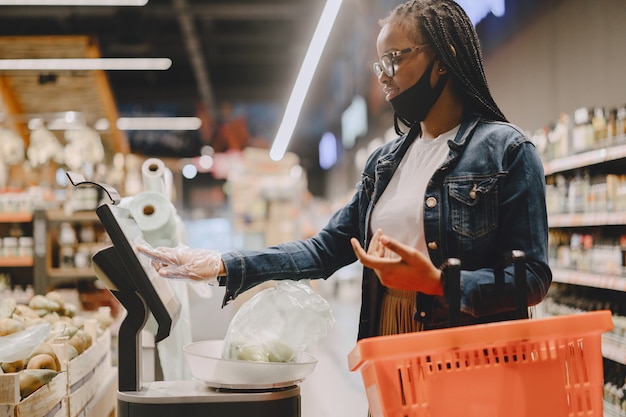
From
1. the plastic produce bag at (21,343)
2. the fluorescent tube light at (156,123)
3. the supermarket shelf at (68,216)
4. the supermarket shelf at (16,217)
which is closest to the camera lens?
the plastic produce bag at (21,343)

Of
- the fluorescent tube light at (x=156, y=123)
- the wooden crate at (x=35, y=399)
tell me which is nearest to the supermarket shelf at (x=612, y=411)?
the wooden crate at (x=35, y=399)

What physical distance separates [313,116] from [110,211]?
2378 centimetres

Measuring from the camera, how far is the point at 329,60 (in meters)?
17.2

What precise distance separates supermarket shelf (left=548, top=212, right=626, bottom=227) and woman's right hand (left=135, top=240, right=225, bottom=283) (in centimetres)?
288

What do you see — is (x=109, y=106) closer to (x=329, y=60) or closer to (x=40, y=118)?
(x=40, y=118)

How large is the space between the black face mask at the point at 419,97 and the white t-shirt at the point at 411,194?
0.08 meters

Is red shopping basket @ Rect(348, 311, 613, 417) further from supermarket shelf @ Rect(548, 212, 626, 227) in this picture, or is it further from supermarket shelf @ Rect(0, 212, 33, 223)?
supermarket shelf @ Rect(0, 212, 33, 223)

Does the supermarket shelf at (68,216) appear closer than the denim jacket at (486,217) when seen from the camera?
No

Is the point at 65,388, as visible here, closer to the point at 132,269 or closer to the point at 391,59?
the point at 132,269

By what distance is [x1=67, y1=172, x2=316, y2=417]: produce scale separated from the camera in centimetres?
144

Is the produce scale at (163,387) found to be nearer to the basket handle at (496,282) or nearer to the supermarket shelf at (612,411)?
the basket handle at (496,282)

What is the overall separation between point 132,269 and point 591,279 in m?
3.52

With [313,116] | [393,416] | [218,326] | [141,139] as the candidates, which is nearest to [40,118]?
[218,326]

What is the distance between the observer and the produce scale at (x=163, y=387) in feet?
4.72
